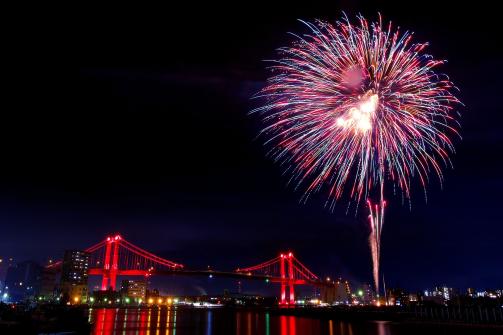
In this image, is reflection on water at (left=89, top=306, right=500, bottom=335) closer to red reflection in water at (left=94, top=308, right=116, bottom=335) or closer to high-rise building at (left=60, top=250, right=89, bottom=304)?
red reflection in water at (left=94, top=308, right=116, bottom=335)

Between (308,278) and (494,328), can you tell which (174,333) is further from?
(308,278)

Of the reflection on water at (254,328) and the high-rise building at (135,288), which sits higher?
the high-rise building at (135,288)

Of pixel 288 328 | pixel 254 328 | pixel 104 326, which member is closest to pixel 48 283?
pixel 104 326

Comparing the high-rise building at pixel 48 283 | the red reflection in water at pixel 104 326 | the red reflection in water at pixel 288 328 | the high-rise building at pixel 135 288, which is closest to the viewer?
the red reflection in water at pixel 104 326

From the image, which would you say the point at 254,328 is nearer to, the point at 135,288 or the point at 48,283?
the point at 48,283

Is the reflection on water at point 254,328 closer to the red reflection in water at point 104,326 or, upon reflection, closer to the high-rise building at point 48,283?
the red reflection in water at point 104,326

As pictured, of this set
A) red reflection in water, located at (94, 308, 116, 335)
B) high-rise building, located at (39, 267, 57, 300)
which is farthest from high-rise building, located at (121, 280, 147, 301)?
red reflection in water, located at (94, 308, 116, 335)

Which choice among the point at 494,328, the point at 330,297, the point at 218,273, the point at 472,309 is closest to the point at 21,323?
the point at 494,328

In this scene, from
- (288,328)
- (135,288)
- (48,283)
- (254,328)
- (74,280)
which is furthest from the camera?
(135,288)

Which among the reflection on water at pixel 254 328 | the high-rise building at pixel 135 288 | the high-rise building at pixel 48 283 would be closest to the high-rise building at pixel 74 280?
the high-rise building at pixel 48 283
